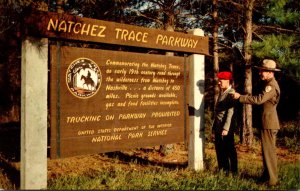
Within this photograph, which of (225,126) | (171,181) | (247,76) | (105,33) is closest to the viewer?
(105,33)

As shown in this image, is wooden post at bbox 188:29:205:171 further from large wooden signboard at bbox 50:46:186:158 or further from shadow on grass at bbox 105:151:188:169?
shadow on grass at bbox 105:151:188:169

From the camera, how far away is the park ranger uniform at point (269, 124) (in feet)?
18.9

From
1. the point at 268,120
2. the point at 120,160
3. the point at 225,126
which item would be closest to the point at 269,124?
the point at 268,120

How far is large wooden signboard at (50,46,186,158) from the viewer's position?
5270mm

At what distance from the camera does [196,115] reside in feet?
23.3

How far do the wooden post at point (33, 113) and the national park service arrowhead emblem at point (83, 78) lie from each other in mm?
376

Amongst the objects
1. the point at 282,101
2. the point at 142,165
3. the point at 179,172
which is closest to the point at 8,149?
the point at 142,165

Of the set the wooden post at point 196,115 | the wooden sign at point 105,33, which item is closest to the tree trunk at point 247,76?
the wooden post at point 196,115

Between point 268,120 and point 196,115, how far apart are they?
5.20 ft

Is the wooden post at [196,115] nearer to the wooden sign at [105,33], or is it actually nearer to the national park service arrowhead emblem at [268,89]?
the wooden sign at [105,33]

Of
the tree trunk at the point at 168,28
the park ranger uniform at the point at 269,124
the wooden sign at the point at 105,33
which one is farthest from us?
the tree trunk at the point at 168,28

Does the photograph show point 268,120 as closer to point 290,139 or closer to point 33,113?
point 33,113

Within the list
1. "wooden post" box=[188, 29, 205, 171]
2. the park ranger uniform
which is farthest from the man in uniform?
"wooden post" box=[188, 29, 205, 171]

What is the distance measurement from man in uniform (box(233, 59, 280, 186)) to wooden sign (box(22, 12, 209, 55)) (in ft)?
4.96
